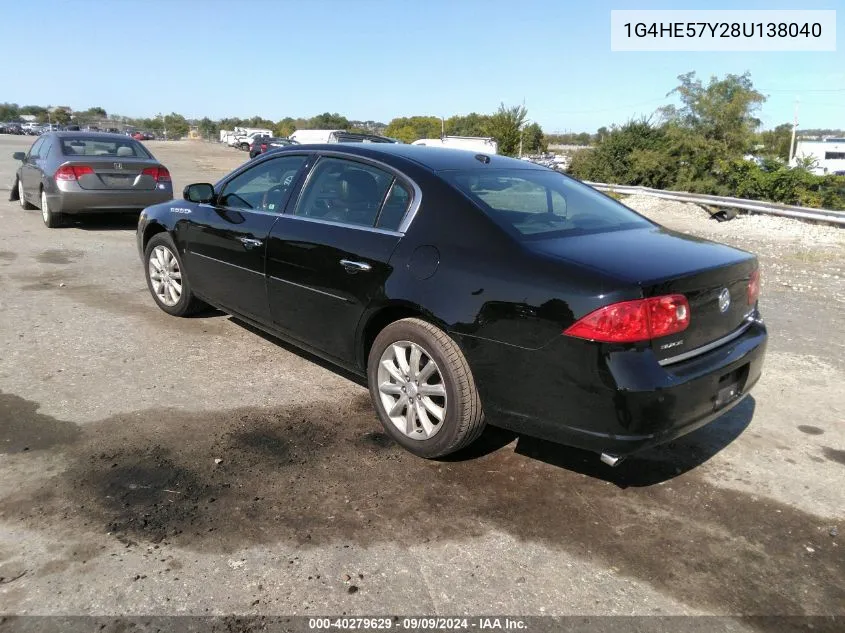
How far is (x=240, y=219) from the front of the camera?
4.84 metres

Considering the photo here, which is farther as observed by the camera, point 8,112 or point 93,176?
point 8,112

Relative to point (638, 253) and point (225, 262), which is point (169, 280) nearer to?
point (225, 262)

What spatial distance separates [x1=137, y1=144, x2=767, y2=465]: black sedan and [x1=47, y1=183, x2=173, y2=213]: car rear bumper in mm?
6522

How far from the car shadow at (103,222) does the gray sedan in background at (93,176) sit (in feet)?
1.58

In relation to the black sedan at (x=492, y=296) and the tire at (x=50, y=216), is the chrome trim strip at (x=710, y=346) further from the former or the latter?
the tire at (x=50, y=216)

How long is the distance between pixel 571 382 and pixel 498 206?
3.78 feet

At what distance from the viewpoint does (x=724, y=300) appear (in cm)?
331

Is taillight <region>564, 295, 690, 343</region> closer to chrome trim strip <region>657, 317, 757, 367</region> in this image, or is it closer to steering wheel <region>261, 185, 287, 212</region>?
chrome trim strip <region>657, 317, 757, 367</region>

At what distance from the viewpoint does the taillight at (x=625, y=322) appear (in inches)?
112

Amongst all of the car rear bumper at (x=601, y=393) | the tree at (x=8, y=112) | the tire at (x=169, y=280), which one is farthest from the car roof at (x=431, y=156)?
the tree at (x=8, y=112)

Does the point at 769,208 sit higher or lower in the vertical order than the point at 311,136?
lower

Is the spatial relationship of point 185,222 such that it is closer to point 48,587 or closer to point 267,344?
point 267,344

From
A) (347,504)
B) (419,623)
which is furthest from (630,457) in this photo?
(419,623)

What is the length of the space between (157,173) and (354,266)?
8.15 meters
